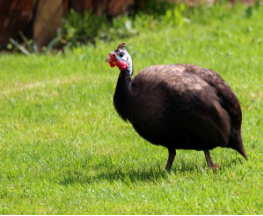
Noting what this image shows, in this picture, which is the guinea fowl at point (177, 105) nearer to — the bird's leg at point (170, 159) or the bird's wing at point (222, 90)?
the bird's wing at point (222, 90)

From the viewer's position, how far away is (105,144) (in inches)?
251

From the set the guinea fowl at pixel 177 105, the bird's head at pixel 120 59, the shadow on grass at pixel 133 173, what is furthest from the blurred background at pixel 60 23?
the guinea fowl at pixel 177 105

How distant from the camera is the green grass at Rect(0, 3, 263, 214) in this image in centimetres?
479

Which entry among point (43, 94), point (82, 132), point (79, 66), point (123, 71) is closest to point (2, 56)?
point (79, 66)

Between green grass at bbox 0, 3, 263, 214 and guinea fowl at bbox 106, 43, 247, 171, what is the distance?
0.41 meters

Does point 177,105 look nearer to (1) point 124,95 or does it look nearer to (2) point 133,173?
(1) point 124,95

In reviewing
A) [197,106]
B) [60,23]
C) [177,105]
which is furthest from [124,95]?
[60,23]

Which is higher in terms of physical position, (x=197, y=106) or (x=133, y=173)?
(x=197, y=106)

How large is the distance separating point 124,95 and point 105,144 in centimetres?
142

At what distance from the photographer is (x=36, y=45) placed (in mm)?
11336

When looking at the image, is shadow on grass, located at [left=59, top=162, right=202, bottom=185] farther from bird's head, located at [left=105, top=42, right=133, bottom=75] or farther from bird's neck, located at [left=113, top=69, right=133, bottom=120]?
bird's head, located at [left=105, top=42, right=133, bottom=75]

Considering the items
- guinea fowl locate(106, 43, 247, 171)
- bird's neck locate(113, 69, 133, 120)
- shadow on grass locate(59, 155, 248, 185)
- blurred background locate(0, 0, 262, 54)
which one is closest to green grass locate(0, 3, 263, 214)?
shadow on grass locate(59, 155, 248, 185)

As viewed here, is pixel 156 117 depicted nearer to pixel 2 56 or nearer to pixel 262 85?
pixel 262 85

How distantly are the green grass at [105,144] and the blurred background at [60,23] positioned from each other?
87 cm
